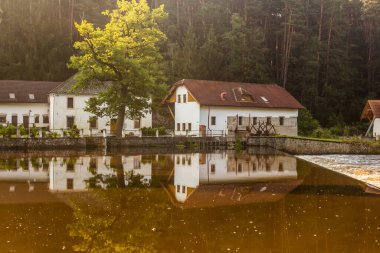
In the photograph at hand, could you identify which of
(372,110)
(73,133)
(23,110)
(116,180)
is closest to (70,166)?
(116,180)

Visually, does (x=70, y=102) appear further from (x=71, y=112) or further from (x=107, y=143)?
(x=107, y=143)

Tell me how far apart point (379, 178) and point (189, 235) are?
1229 cm

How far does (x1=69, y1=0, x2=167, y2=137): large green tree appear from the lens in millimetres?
38156

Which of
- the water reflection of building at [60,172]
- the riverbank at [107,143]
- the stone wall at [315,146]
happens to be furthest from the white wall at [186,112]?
the water reflection of building at [60,172]

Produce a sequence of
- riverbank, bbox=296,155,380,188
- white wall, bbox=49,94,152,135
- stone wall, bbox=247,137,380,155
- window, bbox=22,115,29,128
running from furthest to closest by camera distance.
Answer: window, bbox=22,115,29,128 < white wall, bbox=49,94,152,135 < stone wall, bbox=247,137,380,155 < riverbank, bbox=296,155,380,188

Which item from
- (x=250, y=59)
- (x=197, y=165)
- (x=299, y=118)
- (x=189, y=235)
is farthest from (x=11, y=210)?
(x=250, y=59)

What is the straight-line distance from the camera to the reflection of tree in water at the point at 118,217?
9.76m

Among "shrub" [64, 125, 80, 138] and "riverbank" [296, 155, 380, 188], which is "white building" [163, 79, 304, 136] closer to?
"shrub" [64, 125, 80, 138]

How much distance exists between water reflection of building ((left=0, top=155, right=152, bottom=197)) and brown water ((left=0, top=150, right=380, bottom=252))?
0.05 metres

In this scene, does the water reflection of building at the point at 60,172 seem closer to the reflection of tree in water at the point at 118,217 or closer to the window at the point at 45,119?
the reflection of tree in water at the point at 118,217

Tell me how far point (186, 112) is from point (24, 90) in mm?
17249

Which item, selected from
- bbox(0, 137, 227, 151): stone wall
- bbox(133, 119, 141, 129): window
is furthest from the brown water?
bbox(133, 119, 141, 129): window

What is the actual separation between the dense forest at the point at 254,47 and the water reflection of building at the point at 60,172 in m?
31.6

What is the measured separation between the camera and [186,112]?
47.0m
